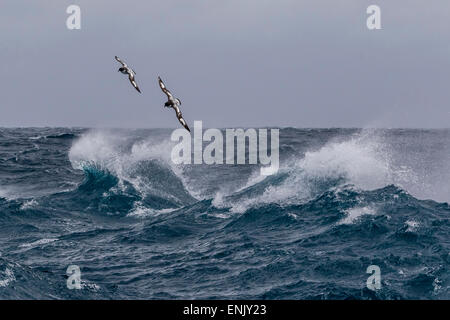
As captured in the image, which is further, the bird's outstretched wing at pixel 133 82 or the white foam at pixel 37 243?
the white foam at pixel 37 243

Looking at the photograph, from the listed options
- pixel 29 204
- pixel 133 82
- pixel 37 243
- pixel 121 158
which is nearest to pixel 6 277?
pixel 37 243

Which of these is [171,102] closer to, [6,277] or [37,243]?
[6,277]

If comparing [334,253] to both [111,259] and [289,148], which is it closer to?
[111,259]

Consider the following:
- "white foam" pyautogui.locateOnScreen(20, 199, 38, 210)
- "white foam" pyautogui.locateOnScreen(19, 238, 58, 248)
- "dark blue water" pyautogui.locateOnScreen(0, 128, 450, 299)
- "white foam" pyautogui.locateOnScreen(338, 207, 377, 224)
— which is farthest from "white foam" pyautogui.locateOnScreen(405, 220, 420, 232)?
"white foam" pyautogui.locateOnScreen(20, 199, 38, 210)

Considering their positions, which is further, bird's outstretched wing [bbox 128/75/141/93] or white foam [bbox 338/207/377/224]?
white foam [bbox 338/207/377/224]

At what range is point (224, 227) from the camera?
40.4 meters

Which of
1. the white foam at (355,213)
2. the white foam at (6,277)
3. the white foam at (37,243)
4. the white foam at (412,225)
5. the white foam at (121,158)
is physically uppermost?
the white foam at (121,158)

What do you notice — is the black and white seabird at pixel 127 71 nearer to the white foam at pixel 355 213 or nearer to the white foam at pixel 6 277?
the white foam at pixel 6 277

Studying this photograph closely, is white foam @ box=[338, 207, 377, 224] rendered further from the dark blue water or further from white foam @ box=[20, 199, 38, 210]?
white foam @ box=[20, 199, 38, 210]

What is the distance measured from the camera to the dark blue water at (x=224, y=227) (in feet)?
96.1

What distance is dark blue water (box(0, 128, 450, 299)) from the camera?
29281 mm

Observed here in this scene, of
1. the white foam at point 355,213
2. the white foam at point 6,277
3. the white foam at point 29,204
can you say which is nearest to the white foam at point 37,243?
the white foam at point 6,277

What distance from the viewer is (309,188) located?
48000 millimetres
